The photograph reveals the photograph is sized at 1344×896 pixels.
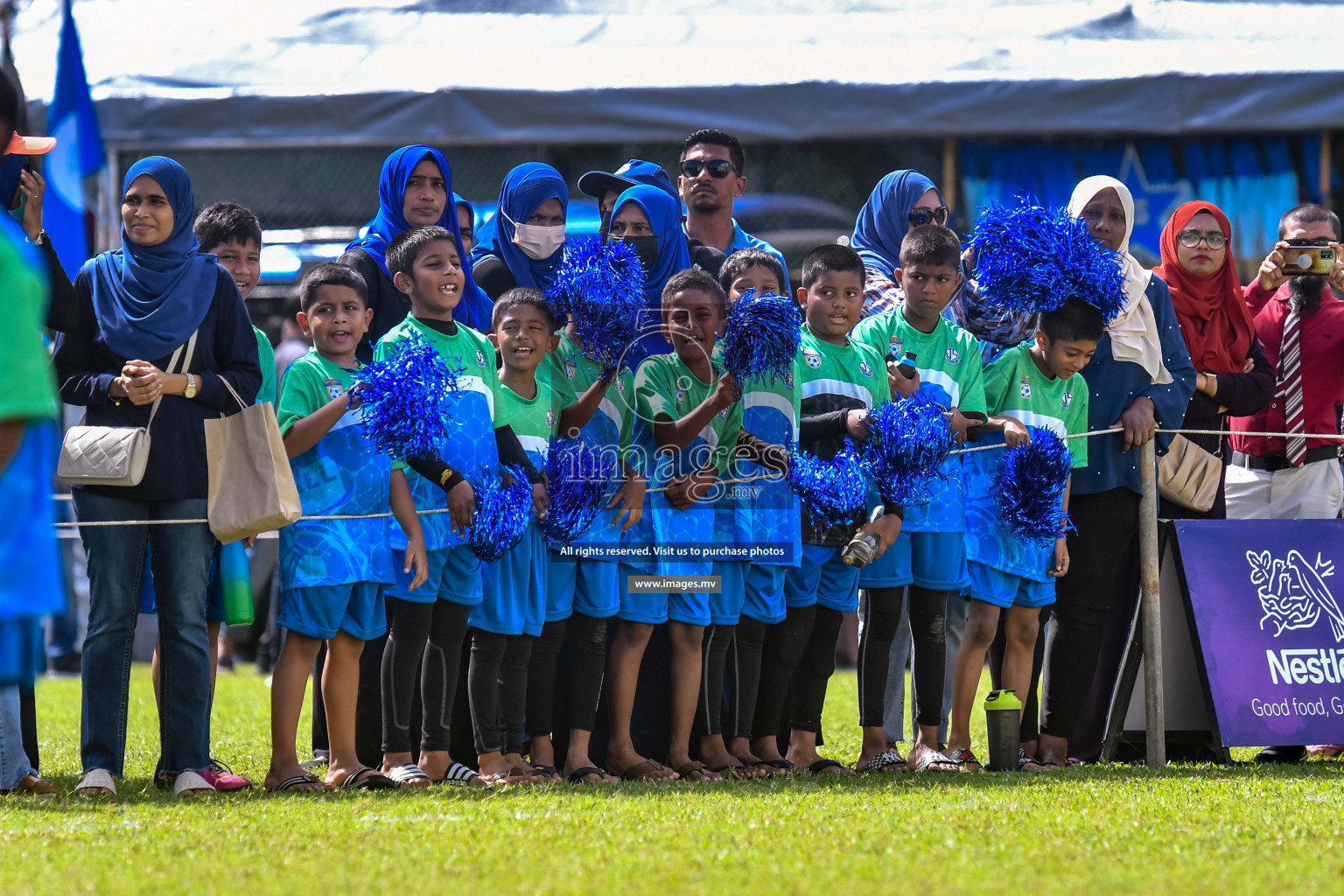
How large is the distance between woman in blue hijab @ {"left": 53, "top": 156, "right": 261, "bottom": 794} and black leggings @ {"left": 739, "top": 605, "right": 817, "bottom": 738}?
6.93 feet

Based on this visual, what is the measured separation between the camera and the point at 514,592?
19.1 ft

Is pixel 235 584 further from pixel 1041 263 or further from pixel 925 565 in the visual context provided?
pixel 1041 263

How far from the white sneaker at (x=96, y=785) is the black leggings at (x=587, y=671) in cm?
165

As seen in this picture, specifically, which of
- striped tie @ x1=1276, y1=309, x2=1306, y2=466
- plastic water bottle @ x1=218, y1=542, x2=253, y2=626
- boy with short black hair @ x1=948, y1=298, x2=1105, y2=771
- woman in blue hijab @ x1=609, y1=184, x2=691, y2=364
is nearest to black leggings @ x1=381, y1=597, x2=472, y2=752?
plastic water bottle @ x1=218, y1=542, x2=253, y2=626

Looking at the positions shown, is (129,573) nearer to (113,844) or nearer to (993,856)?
(113,844)

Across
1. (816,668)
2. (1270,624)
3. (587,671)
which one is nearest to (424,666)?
(587,671)

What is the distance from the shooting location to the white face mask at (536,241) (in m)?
6.66

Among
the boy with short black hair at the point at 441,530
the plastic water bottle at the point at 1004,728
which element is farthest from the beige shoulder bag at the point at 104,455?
the plastic water bottle at the point at 1004,728

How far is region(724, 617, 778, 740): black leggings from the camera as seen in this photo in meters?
6.16

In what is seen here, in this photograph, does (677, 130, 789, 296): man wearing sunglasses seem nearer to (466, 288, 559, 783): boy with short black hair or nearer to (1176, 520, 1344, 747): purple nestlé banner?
(466, 288, 559, 783): boy with short black hair

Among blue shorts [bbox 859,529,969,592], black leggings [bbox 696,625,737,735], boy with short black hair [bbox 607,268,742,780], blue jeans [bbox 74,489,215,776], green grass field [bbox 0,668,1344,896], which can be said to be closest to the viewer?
green grass field [bbox 0,668,1344,896]

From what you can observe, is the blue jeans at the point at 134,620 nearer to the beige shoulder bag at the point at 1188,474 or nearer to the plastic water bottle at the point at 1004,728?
the plastic water bottle at the point at 1004,728

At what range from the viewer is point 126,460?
211 inches

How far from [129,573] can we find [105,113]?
25.3 ft
